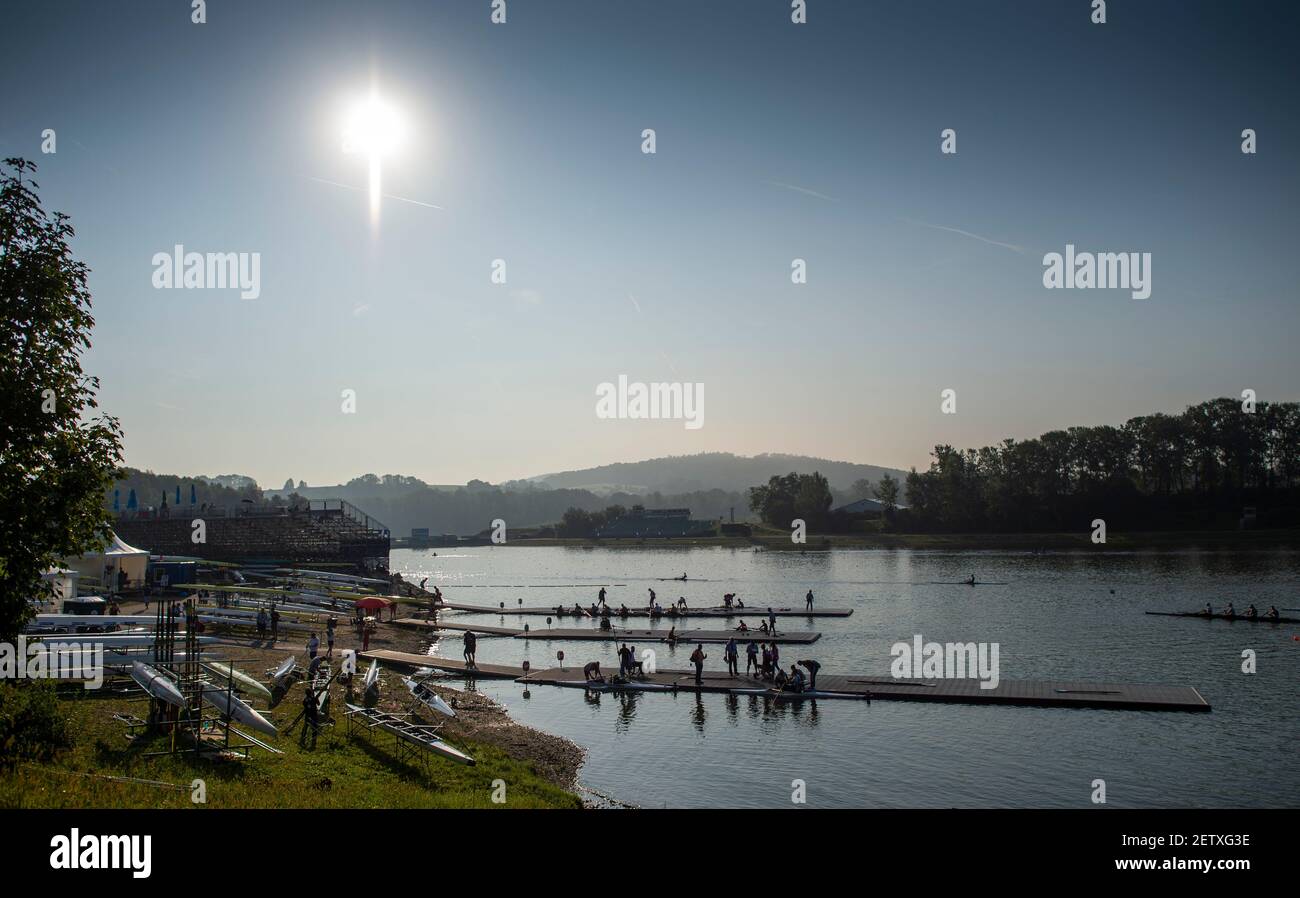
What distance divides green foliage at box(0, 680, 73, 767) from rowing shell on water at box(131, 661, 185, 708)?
3183mm

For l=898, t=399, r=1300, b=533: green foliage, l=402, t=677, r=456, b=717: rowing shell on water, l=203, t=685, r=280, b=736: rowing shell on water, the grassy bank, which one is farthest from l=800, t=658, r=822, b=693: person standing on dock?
l=898, t=399, r=1300, b=533: green foliage

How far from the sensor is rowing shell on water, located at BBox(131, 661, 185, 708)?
24.0m

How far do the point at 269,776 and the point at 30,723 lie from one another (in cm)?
556

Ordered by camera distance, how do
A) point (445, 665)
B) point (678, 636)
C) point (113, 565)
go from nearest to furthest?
point (445, 665), point (113, 565), point (678, 636)

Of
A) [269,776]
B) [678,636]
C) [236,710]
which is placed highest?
[236,710]

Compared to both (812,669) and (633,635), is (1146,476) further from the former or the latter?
(812,669)

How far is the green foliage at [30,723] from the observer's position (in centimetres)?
1812

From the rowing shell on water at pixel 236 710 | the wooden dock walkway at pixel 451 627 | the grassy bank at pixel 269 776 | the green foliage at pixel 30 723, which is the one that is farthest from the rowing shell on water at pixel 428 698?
the wooden dock walkway at pixel 451 627

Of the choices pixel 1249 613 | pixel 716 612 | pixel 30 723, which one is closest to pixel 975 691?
pixel 30 723

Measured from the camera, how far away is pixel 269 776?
22531 mm

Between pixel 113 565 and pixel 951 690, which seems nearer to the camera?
pixel 951 690

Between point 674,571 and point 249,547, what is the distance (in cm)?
7293

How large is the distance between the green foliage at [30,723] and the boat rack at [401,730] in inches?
382
